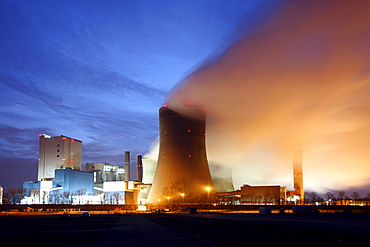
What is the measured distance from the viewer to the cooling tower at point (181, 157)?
237 ft

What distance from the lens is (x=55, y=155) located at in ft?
351

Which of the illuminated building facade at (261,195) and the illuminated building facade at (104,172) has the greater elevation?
the illuminated building facade at (104,172)

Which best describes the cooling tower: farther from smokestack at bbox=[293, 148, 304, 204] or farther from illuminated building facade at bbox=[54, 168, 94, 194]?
smokestack at bbox=[293, 148, 304, 204]

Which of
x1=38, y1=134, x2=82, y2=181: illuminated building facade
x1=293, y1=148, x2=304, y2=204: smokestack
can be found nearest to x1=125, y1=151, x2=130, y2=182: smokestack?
x1=38, y1=134, x2=82, y2=181: illuminated building facade

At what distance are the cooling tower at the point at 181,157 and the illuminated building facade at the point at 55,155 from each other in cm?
4033

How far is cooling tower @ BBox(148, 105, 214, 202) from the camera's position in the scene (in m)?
72.1

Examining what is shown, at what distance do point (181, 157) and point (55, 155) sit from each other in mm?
49961

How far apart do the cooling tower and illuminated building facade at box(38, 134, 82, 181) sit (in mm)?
40333

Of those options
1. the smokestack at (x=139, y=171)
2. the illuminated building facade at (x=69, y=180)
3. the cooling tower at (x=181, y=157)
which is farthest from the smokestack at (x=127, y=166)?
the cooling tower at (x=181, y=157)

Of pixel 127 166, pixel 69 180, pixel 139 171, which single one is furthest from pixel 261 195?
pixel 69 180

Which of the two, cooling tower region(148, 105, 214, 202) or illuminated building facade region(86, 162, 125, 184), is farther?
illuminated building facade region(86, 162, 125, 184)

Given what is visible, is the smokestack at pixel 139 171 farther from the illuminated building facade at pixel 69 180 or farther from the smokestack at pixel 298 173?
the smokestack at pixel 298 173

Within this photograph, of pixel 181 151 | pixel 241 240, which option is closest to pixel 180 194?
pixel 181 151

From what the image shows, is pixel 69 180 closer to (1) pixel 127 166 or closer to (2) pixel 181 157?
(1) pixel 127 166
